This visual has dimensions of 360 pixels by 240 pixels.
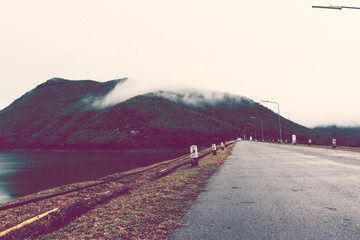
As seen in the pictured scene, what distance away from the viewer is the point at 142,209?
588cm

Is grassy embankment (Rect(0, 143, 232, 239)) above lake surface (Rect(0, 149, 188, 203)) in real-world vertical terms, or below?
above

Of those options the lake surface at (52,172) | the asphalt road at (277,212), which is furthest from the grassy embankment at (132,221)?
the lake surface at (52,172)

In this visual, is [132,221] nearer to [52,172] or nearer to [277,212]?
[277,212]

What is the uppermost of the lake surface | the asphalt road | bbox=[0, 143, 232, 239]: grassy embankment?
bbox=[0, 143, 232, 239]: grassy embankment

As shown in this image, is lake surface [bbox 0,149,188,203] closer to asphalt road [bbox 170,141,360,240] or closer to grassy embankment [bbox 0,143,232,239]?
grassy embankment [bbox 0,143,232,239]

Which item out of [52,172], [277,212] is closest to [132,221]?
[277,212]

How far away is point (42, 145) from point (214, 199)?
204 metres

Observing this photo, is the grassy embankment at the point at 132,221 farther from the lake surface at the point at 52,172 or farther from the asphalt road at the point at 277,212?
the lake surface at the point at 52,172

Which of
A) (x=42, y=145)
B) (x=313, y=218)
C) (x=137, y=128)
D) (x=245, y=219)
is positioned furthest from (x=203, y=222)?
(x=42, y=145)

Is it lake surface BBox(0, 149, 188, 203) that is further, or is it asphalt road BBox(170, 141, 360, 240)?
lake surface BBox(0, 149, 188, 203)

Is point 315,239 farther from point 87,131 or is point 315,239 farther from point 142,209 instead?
point 87,131

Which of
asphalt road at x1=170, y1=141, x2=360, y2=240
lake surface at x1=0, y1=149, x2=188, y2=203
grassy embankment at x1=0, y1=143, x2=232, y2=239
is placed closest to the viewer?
asphalt road at x1=170, y1=141, x2=360, y2=240

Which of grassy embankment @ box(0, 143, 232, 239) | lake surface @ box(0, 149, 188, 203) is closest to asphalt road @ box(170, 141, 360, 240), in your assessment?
grassy embankment @ box(0, 143, 232, 239)

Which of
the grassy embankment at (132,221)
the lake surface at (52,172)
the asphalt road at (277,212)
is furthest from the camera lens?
the lake surface at (52,172)
